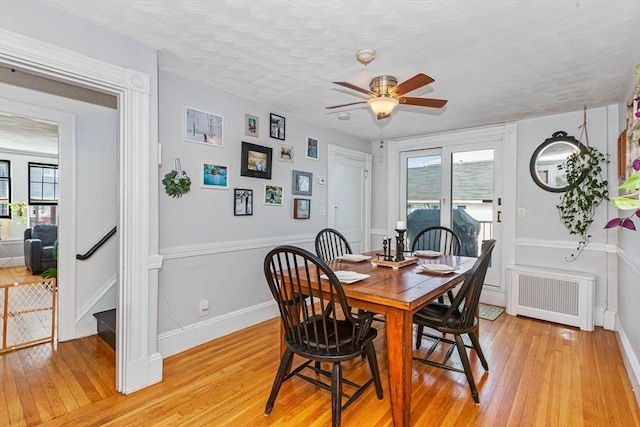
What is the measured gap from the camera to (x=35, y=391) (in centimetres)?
207

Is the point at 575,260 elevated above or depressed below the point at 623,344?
above

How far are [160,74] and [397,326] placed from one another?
8.34ft

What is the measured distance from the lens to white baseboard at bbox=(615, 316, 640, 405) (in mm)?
2061

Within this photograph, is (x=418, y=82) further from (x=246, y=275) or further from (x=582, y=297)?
(x=582, y=297)

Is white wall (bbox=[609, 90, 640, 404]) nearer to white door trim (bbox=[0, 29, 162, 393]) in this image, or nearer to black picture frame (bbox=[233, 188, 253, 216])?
black picture frame (bbox=[233, 188, 253, 216])

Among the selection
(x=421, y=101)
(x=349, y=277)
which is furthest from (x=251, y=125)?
(x=349, y=277)

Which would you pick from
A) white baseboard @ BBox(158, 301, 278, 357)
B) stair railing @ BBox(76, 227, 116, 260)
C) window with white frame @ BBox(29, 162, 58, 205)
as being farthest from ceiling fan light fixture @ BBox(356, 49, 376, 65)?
window with white frame @ BBox(29, 162, 58, 205)

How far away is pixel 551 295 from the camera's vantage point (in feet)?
11.1

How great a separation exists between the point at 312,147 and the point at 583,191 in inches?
118

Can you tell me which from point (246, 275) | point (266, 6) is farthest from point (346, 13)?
point (246, 275)

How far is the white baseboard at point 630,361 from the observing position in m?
2.06

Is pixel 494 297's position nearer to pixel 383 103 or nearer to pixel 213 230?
pixel 383 103

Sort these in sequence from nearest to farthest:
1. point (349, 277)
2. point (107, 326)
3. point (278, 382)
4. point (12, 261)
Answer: point (278, 382), point (349, 277), point (107, 326), point (12, 261)

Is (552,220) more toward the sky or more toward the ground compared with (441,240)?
more toward the sky
